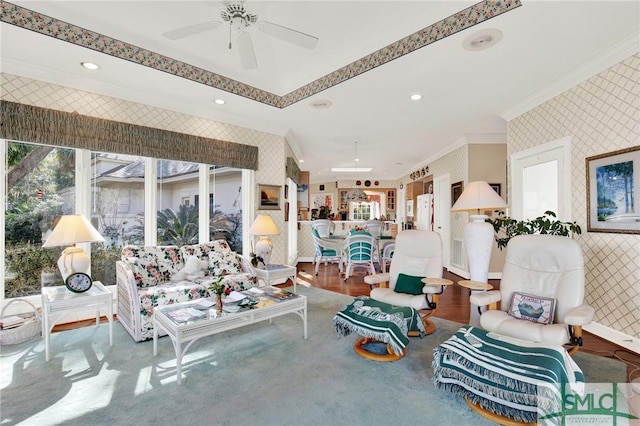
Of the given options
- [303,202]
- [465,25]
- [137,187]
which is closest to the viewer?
[465,25]

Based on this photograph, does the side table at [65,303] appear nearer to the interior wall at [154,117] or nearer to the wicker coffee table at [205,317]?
the wicker coffee table at [205,317]

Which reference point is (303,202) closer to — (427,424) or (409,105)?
(409,105)

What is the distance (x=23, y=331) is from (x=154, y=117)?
8.76ft

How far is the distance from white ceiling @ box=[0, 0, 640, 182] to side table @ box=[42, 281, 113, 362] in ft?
7.39

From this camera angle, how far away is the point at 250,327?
3184mm

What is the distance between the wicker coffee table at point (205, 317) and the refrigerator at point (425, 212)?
564cm

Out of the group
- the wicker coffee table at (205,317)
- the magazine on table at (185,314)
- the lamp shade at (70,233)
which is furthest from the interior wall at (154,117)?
the magazine on table at (185,314)

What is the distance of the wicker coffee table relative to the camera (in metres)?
2.16

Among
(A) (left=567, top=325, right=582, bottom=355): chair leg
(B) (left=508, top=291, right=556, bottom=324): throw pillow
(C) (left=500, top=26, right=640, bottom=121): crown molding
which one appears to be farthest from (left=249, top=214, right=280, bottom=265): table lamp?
(C) (left=500, top=26, right=640, bottom=121): crown molding

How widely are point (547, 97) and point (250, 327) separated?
4405 millimetres

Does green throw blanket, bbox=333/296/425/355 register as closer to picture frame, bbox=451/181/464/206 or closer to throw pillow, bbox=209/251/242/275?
throw pillow, bbox=209/251/242/275

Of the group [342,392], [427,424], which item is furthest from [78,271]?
[427,424]

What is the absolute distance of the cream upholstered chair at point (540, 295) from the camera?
214 cm

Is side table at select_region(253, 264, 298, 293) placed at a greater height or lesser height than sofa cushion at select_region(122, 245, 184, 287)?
lesser
